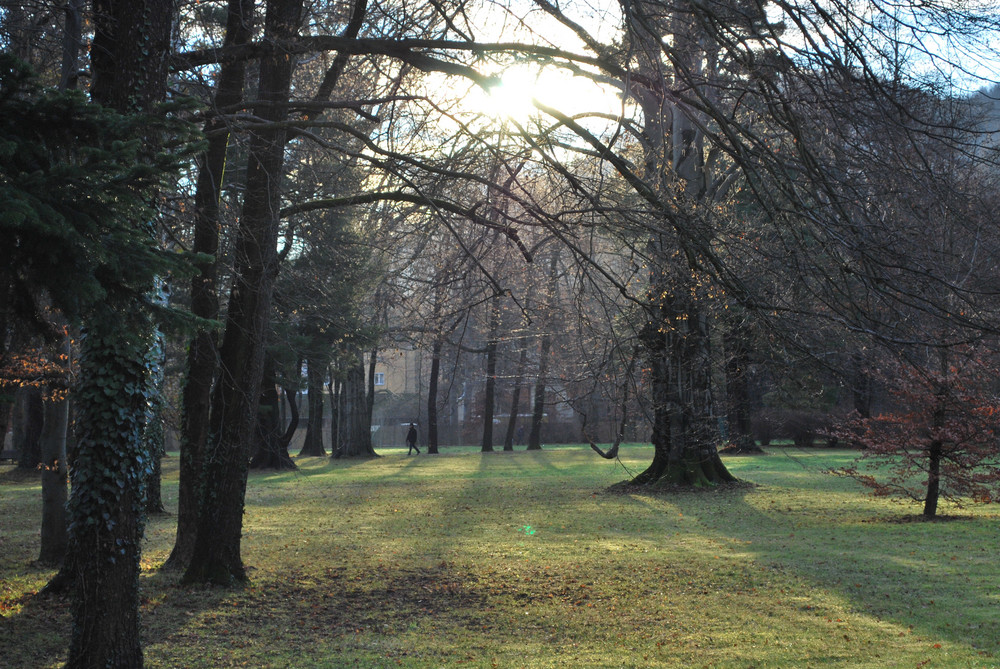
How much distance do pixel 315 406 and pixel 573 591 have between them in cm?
2946

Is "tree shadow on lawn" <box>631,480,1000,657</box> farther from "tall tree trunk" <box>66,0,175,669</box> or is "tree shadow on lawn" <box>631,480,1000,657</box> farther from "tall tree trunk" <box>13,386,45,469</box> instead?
"tall tree trunk" <box>13,386,45,469</box>

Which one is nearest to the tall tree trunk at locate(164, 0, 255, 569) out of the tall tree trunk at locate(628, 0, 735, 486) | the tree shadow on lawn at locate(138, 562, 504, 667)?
the tree shadow on lawn at locate(138, 562, 504, 667)

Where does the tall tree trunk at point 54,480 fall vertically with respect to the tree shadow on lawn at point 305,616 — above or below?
above

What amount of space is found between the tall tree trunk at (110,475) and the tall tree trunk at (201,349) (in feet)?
9.16

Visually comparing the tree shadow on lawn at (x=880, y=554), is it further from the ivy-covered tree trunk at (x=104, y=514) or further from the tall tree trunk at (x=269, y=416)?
the tall tree trunk at (x=269, y=416)

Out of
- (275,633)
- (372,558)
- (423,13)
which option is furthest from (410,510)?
(423,13)

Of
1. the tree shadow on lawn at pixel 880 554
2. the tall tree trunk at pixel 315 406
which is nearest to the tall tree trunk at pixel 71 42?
the tree shadow on lawn at pixel 880 554

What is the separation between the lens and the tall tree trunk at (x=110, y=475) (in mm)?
5594

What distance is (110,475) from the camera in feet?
18.5

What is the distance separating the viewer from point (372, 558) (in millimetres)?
11602

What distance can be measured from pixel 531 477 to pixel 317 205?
17621 millimetres

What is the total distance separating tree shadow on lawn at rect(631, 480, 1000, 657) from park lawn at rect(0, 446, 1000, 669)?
1.5 inches

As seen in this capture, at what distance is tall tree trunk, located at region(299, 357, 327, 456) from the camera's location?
29439mm

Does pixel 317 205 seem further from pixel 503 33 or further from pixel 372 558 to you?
pixel 372 558
